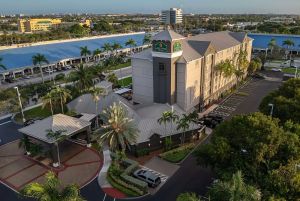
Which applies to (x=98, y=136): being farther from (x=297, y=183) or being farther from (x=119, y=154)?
(x=297, y=183)

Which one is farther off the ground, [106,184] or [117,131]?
[117,131]

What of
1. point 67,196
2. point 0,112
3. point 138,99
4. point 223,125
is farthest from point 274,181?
point 0,112

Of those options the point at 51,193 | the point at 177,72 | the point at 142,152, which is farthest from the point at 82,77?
the point at 51,193

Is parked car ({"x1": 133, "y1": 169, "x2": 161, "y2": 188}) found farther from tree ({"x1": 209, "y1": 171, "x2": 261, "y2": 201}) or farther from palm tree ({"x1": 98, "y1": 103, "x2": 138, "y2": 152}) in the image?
tree ({"x1": 209, "y1": 171, "x2": 261, "y2": 201})

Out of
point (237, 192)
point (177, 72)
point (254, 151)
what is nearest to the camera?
point (237, 192)

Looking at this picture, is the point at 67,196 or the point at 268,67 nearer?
the point at 67,196

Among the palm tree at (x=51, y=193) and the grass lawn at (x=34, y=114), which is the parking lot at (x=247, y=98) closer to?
the grass lawn at (x=34, y=114)

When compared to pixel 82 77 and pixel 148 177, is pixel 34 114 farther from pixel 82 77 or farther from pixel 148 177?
pixel 148 177
